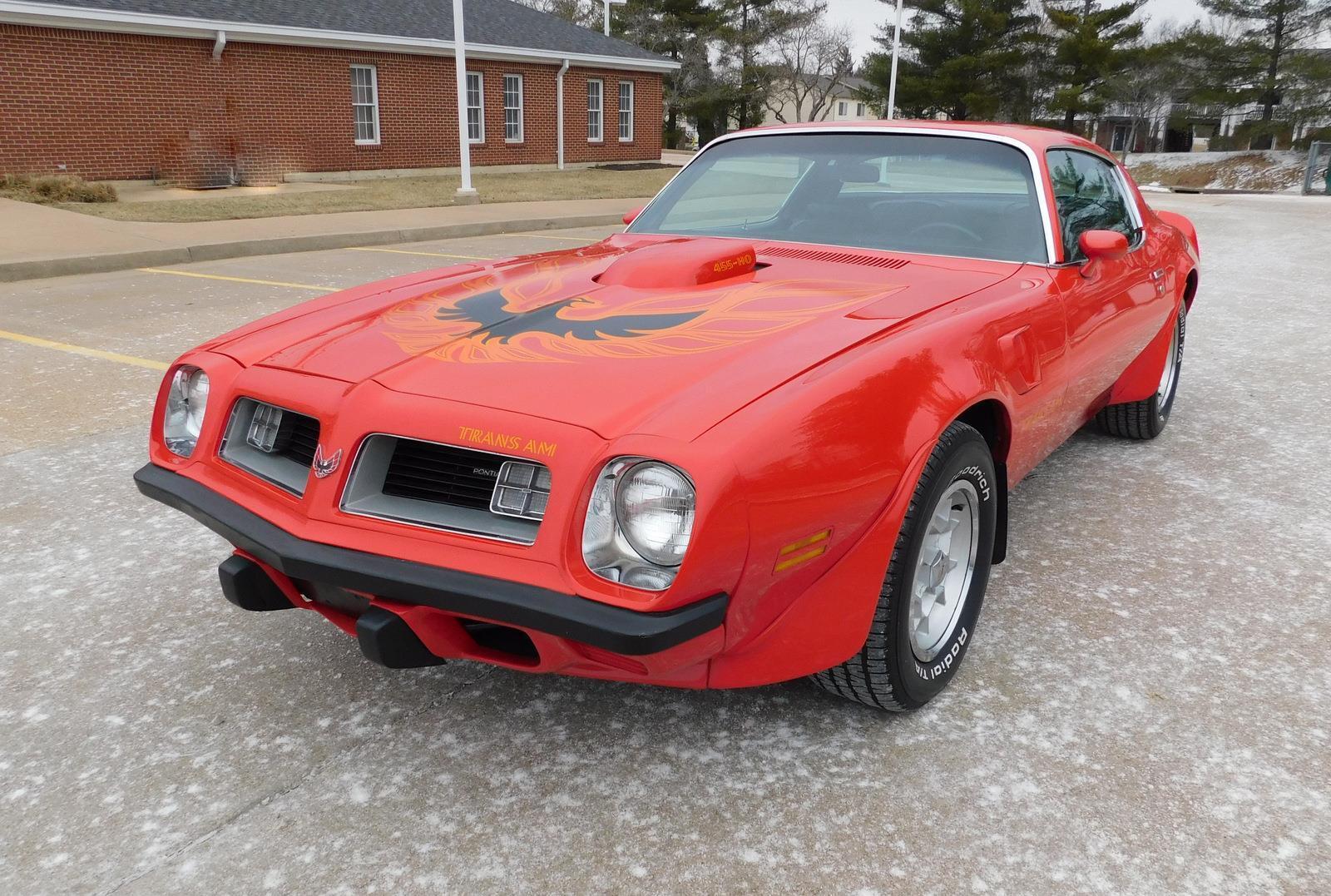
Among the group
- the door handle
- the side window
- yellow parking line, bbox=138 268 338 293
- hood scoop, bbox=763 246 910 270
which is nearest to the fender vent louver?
hood scoop, bbox=763 246 910 270

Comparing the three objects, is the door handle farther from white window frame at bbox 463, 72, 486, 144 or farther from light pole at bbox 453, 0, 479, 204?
white window frame at bbox 463, 72, 486, 144

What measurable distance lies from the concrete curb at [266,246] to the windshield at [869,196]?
7702 millimetres

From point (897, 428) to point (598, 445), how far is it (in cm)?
68

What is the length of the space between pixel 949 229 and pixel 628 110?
24.9 meters

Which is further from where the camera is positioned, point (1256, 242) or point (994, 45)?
point (994, 45)

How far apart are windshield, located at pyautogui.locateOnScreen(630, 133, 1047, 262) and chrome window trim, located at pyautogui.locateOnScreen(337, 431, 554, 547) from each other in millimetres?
1761

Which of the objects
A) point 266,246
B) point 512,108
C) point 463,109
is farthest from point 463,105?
point 512,108

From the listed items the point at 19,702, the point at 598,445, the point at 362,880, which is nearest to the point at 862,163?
the point at 598,445

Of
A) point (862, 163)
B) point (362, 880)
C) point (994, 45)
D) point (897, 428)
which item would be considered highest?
point (994, 45)

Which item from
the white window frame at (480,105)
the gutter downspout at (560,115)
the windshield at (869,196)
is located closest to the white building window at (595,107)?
the gutter downspout at (560,115)

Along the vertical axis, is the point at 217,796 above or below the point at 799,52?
below

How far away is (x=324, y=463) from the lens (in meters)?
2.14

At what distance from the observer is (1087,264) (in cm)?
333

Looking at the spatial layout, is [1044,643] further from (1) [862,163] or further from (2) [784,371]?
(1) [862,163]
